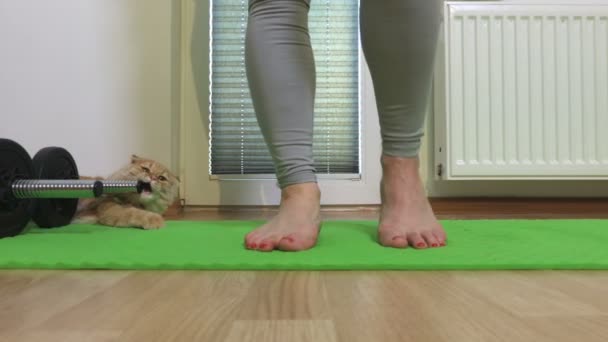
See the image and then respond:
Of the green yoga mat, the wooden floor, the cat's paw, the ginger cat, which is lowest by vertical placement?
the wooden floor

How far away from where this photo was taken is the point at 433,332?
390 mm

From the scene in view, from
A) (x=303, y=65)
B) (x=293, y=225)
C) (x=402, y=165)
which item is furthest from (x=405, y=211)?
(x=303, y=65)

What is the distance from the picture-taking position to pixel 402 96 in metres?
0.86

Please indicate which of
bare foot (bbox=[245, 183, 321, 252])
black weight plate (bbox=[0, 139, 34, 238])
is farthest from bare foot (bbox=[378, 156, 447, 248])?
black weight plate (bbox=[0, 139, 34, 238])

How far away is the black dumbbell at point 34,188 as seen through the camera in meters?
0.91

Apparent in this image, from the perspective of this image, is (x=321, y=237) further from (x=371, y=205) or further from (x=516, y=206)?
(x=516, y=206)

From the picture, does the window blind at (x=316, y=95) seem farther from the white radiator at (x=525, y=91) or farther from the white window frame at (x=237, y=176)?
the white radiator at (x=525, y=91)

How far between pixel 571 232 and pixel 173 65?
1371 millimetres

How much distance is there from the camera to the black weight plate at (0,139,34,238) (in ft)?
2.96

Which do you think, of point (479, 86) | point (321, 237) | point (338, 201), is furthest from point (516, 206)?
point (321, 237)

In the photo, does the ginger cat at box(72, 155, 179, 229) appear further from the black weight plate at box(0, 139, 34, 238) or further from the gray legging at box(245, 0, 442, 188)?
the gray legging at box(245, 0, 442, 188)

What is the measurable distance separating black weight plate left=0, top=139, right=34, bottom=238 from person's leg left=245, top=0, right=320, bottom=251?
0.48m

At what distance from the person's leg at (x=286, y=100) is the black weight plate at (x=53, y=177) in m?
0.52

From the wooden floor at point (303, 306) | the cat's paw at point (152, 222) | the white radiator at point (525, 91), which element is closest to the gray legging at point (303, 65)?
the wooden floor at point (303, 306)
